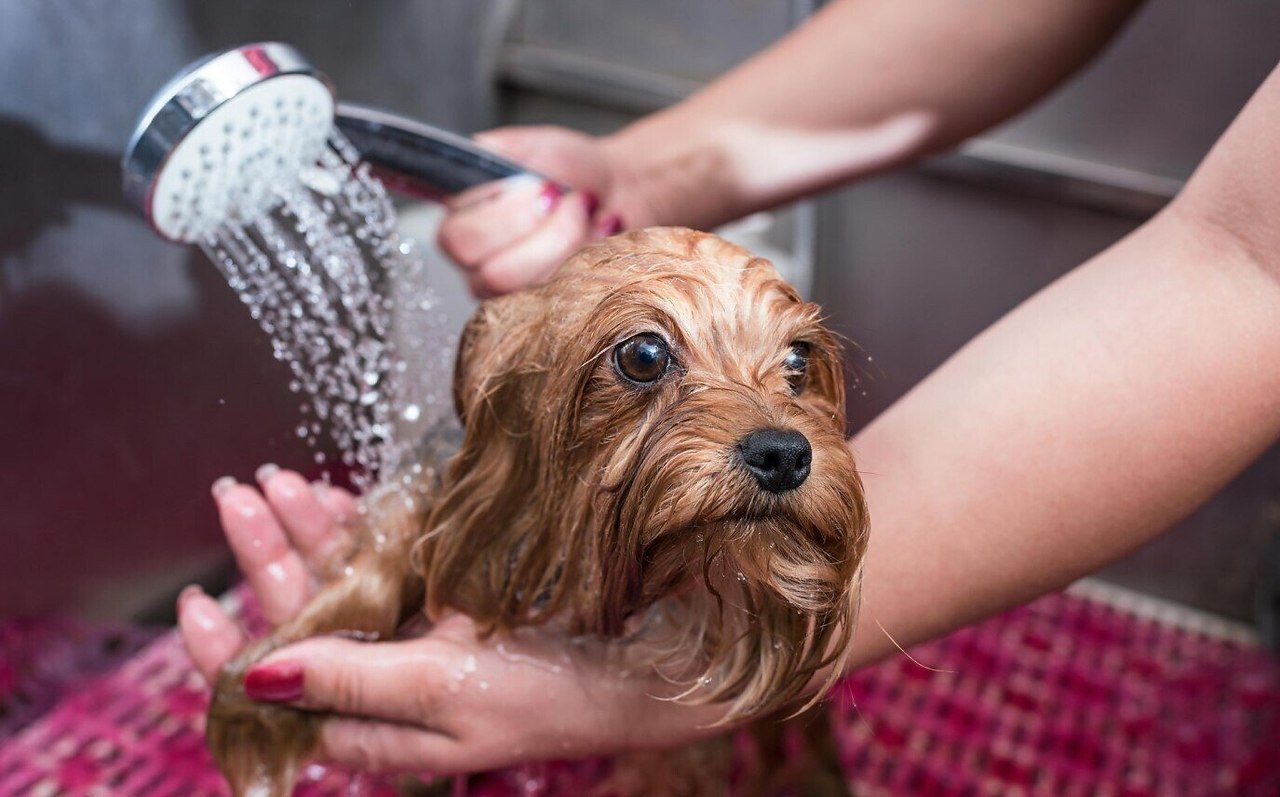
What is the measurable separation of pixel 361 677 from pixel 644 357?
331 mm

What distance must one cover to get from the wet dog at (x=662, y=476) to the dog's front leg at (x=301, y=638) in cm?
2

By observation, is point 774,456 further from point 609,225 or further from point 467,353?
point 609,225

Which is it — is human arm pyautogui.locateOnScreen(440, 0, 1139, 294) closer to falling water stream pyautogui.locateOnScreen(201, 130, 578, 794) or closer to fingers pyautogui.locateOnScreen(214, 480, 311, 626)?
falling water stream pyautogui.locateOnScreen(201, 130, 578, 794)

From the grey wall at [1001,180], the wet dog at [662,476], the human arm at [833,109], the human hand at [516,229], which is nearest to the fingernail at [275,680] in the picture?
the wet dog at [662,476]

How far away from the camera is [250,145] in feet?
2.74

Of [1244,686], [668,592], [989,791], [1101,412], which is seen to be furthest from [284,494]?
[1244,686]

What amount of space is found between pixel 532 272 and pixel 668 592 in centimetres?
33

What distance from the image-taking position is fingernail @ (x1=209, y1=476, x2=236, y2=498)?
3.22ft

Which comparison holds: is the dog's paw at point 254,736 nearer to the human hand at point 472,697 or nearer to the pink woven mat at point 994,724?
the human hand at point 472,697

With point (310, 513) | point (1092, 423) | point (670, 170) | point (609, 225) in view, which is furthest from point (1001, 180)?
point (310, 513)

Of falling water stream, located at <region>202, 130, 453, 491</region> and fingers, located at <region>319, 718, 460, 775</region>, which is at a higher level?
falling water stream, located at <region>202, 130, 453, 491</region>

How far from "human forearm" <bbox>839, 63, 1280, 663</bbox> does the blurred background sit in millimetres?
81

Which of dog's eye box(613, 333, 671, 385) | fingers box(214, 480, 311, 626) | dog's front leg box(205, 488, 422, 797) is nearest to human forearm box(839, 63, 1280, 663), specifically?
dog's eye box(613, 333, 671, 385)

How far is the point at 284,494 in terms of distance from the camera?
96 cm
